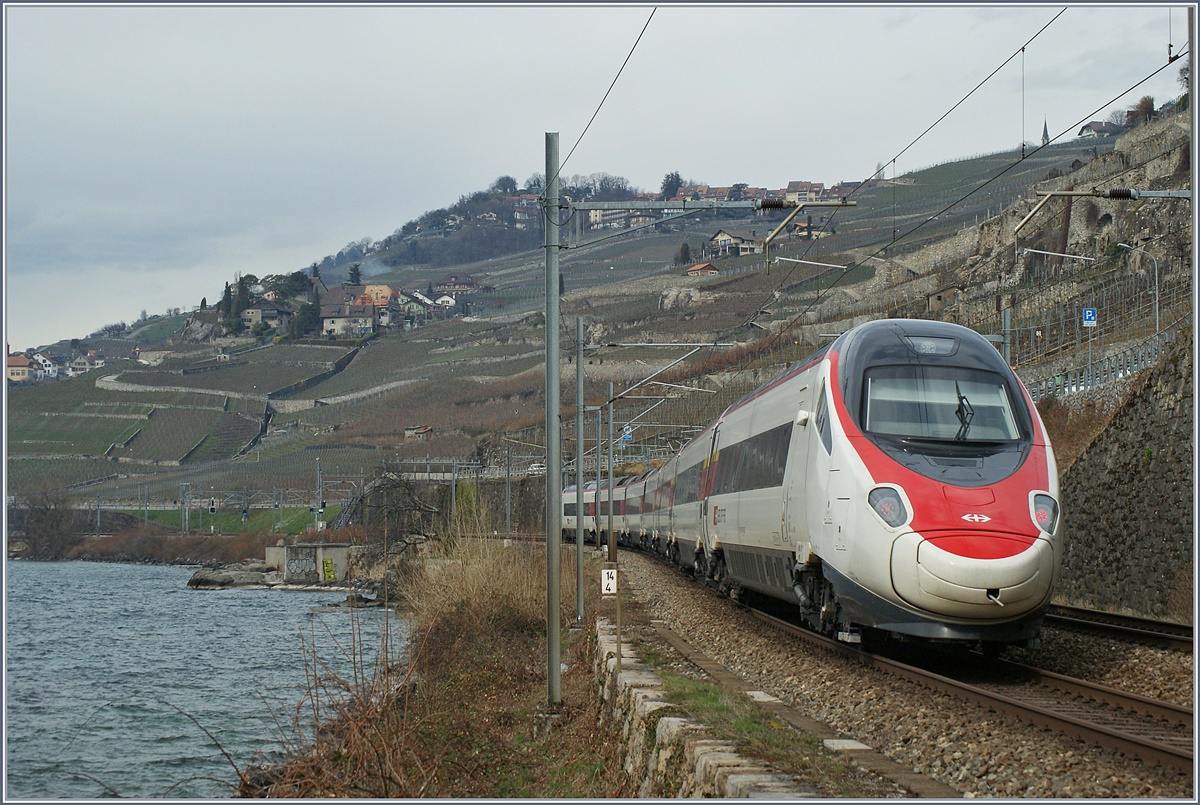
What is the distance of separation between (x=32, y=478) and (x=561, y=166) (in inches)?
6025

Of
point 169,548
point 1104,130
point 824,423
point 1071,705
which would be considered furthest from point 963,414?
point 1104,130

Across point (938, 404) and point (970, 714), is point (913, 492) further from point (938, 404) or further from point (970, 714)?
point (970, 714)

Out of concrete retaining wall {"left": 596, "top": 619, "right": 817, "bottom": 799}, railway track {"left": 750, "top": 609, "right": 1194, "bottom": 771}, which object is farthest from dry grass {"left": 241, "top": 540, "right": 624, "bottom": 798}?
railway track {"left": 750, "top": 609, "right": 1194, "bottom": 771}

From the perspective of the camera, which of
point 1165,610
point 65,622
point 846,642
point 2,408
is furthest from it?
point 65,622

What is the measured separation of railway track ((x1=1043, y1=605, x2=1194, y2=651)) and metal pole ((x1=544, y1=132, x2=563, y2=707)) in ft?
23.4

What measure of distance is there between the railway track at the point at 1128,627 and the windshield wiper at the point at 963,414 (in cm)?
359

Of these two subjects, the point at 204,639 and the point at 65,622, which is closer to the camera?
the point at 204,639

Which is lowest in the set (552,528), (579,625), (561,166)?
(579,625)

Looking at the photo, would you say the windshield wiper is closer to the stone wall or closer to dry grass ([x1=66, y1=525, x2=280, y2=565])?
the stone wall

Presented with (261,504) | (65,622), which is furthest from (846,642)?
(261,504)

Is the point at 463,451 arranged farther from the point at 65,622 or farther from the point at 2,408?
the point at 2,408

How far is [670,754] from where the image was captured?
9664mm

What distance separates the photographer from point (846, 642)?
1448 cm

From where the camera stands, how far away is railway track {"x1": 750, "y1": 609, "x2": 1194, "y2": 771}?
8.59m
